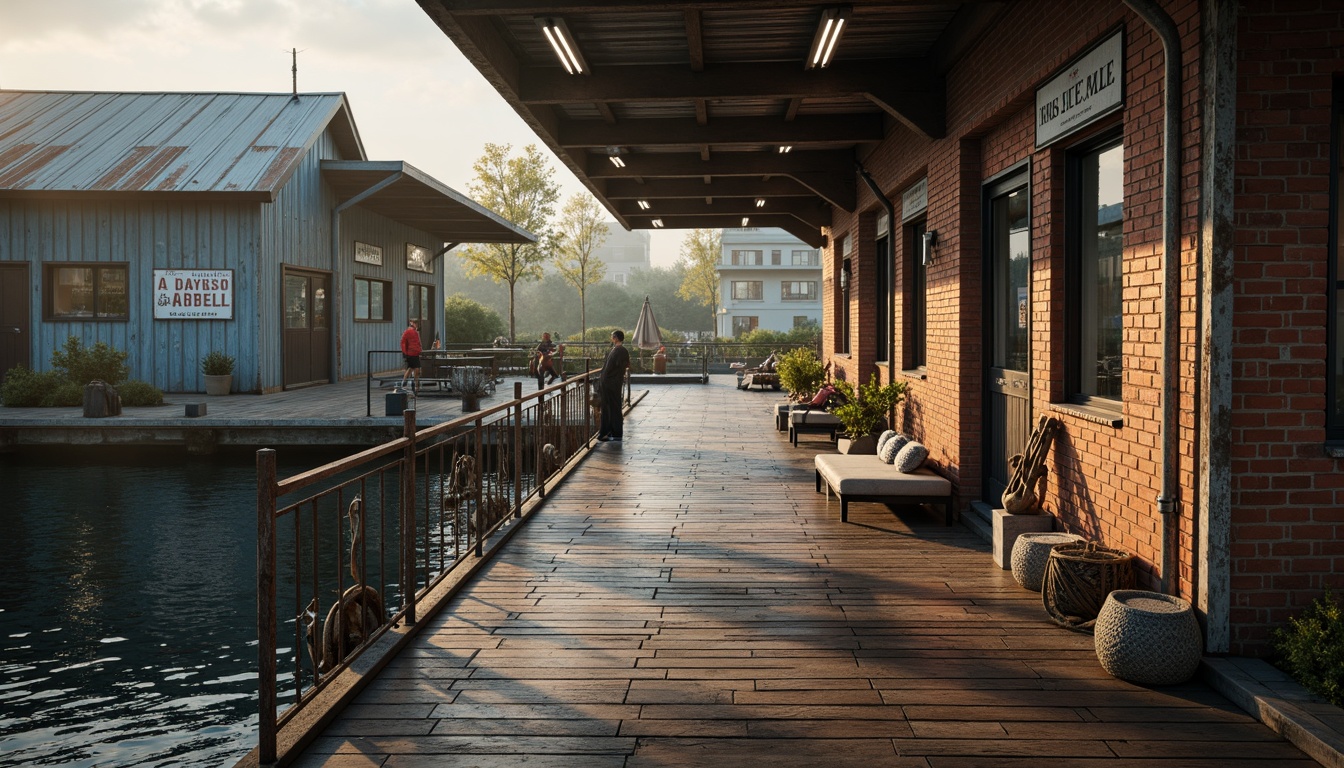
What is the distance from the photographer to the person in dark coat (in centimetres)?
1358

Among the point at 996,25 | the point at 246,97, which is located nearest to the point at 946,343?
the point at 996,25

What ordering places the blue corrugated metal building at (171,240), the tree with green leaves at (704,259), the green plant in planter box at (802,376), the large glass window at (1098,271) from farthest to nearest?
the tree with green leaves at (704,259)
the blue corrugated metal building at (171,240)
the green plant in planter box at (802,376)
the large glass window at (1098,271)

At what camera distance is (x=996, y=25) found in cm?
700

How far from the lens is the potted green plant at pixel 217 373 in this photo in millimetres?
18609

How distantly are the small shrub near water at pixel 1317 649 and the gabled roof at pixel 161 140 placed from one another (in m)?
16.8

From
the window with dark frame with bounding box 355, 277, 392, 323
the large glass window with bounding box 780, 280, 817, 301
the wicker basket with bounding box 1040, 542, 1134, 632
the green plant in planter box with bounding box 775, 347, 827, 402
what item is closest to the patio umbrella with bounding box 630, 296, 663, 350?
the window with dark frame with bounding box 355, 277, 392, 323

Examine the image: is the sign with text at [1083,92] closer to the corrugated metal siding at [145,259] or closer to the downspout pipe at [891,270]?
the downspout pipe at [891,270]

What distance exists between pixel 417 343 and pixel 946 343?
44.6 feet

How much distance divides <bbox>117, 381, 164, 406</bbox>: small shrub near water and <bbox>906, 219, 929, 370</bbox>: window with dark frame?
1230 cm

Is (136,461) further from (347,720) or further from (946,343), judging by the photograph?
(347,720)

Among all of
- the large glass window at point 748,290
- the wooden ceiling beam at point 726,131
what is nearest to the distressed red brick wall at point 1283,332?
the wooden ceiling beam at point 726,131

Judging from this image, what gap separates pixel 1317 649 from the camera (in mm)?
3912

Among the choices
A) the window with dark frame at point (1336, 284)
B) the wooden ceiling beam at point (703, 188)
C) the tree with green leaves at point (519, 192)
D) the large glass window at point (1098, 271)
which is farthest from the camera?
the tree with green leaves at point (519, 192)

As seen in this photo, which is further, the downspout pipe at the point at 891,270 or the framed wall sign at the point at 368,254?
the framed wall sign at the point at 368,254
